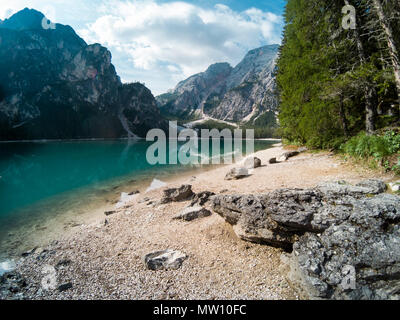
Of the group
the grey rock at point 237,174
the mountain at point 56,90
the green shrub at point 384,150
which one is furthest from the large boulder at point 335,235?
the mountain at point 56,90

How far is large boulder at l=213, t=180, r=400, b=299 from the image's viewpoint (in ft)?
11.4

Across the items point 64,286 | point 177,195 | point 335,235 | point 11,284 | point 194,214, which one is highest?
point 335,235

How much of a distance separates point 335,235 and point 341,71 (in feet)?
44.2

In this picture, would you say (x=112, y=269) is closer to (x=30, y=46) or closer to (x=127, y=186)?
(x=127, y=186)

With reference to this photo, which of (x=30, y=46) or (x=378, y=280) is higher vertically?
(x=30, y=46)

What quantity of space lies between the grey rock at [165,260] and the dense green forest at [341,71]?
9927 millimetres

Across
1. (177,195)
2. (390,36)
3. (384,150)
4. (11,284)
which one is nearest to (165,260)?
(11,284)

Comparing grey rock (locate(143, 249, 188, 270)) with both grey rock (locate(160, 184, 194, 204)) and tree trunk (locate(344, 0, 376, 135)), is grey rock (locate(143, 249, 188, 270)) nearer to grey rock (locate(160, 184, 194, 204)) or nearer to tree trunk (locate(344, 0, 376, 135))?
grey rock (locate(160, 184, 194, 204))

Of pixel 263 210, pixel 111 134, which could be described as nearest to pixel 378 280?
pixel 263 210

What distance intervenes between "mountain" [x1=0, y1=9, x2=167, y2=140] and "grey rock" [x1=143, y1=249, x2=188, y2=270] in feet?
485

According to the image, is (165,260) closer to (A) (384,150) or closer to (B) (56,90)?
(A) (384,150)

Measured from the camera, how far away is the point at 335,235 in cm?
409

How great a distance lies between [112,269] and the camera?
19.6 ft

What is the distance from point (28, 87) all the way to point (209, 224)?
678 feet
